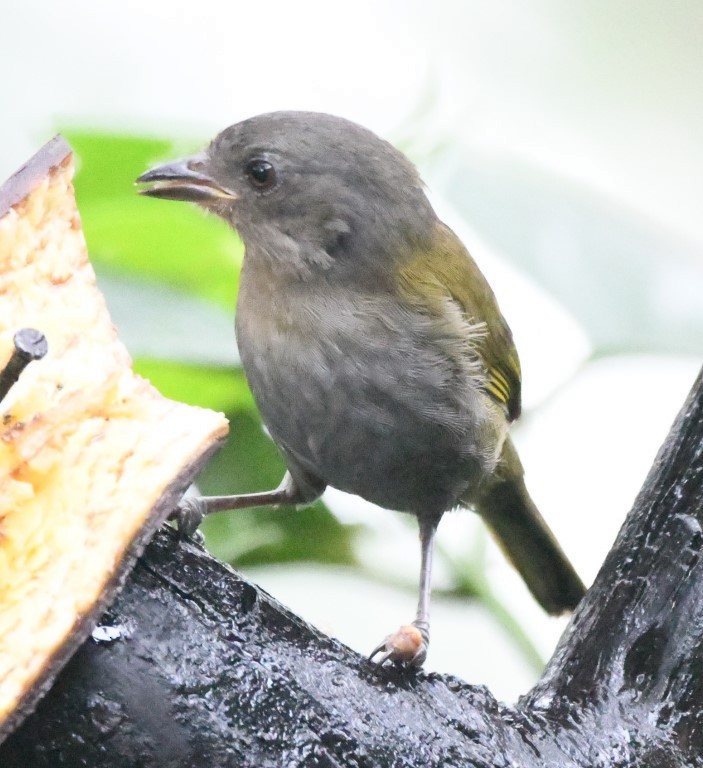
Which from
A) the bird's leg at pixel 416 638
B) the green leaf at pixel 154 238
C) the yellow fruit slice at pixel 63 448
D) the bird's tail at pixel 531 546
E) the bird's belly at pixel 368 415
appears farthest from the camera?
the bird's tail at pixel 531 546

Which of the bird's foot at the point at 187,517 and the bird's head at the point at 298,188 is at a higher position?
the bird's head at the point at 298,188

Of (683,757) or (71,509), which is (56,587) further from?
(683,757)

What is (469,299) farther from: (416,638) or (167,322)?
(416,638)

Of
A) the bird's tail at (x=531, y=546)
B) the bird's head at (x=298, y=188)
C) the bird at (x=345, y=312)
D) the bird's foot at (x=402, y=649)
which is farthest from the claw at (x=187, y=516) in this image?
the bird's tail at (x=531, y=546)

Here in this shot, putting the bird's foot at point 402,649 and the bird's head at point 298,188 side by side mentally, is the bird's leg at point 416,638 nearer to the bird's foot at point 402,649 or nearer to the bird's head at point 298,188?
the bird's foot at point 402,649

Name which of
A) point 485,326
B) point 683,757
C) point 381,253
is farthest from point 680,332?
point 683,757

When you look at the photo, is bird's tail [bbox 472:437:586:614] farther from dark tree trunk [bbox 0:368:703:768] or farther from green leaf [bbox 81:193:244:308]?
dark tree trunk [bbox 0:368:703:768]

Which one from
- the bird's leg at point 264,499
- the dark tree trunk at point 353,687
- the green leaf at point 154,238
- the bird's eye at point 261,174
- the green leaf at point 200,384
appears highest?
the bird's eye at point 261,174
